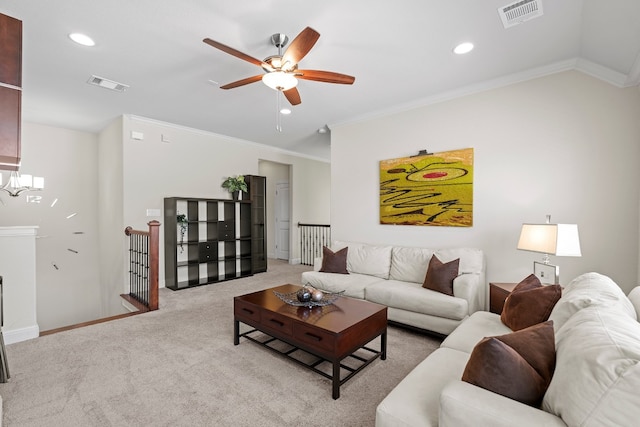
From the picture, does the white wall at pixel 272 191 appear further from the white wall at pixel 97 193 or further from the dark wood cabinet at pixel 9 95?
the dark wood cabinet at pixel 9 95

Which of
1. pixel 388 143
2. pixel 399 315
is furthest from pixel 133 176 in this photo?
pixel 399 315

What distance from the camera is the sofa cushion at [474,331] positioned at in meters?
2.00

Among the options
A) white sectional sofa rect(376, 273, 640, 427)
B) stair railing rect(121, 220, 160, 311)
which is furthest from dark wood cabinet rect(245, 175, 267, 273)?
white sectional sofa rect(376, 273, 640, 427)

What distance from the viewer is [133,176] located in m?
4.85

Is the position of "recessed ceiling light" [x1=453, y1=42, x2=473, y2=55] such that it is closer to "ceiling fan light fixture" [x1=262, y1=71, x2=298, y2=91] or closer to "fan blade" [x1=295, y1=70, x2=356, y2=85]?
"fan blade" [x1=295, y1=70, x2=356, y2=85]

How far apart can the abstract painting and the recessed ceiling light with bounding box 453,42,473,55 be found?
1.25 metres

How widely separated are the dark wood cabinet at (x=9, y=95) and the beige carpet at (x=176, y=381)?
162 cm

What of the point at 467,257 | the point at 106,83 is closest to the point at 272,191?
the point at 106,83

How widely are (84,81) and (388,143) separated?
403 centimetres

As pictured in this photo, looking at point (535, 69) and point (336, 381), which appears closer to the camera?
point (336, 381)

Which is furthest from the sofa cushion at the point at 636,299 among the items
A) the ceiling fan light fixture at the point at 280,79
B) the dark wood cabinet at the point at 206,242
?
the dark wood cabinet at the point at 206,242

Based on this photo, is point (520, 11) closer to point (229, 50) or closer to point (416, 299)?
point (229, 50)

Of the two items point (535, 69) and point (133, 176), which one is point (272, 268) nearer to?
point (133, 176)

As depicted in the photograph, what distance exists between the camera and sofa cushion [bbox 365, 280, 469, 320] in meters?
2.90
